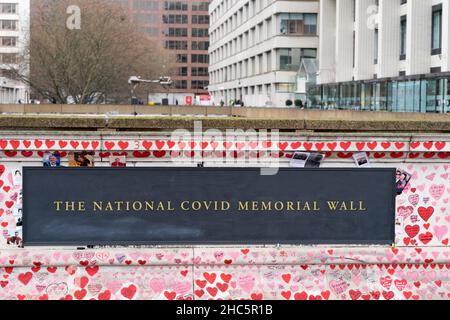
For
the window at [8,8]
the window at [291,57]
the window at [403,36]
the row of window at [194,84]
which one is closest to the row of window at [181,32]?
the row of window at [194,84]

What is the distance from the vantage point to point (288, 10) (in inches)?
3194

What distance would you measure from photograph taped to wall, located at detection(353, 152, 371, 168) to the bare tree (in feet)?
245

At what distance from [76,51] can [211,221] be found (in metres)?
75.5

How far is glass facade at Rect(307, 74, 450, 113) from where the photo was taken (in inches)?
1484

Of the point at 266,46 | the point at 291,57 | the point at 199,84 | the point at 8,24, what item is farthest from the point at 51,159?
the point at 199,84

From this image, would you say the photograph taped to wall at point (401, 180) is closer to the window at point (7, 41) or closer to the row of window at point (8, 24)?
the window at point (7, 41)

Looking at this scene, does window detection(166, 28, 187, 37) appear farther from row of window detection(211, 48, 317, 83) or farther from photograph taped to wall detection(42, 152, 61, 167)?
photograph taped to wall detection(42, 152, 61, 167)

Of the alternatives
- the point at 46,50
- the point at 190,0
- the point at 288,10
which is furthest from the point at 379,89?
the point at 190,0

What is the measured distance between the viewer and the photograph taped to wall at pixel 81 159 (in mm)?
4898

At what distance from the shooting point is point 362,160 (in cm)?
497

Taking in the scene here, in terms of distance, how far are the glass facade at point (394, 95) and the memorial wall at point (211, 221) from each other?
32.8 metres

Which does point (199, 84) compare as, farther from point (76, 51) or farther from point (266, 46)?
point (76, 51)

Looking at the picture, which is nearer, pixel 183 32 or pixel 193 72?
pixel 183 32

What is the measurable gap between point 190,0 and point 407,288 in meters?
175
